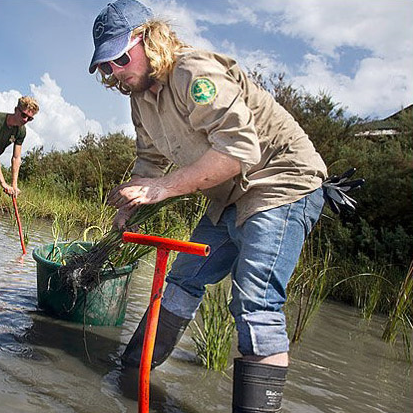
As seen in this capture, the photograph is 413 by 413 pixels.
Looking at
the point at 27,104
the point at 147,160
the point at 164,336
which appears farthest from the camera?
the point at 27,104

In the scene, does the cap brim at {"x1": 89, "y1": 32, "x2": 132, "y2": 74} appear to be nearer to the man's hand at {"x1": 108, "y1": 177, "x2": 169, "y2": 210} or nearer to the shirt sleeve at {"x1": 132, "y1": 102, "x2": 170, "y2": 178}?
the man's hand at {"x1": 108, "y1": 177, "x2": 169, "y2": 210}

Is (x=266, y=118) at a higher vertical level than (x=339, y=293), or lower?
higher

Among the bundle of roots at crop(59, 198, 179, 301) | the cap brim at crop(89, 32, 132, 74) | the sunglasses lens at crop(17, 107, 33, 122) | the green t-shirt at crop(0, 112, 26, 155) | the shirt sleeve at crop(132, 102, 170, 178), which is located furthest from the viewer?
the green t-shirt at crop(0, 112, 26, 155)

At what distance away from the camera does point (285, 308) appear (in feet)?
12.6

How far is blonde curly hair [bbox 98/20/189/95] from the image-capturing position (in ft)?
6.33

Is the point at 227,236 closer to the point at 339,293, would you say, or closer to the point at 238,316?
the point at 238,316

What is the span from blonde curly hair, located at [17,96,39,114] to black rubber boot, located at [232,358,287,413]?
436 centimetres

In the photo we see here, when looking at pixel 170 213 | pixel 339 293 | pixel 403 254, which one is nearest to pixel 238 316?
pixel 170 213

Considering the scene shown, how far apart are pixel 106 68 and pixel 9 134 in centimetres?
427

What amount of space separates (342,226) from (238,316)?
5.59 metres

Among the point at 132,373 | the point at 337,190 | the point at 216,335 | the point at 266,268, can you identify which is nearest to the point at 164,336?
the point at 132,373

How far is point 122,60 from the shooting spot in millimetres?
1958

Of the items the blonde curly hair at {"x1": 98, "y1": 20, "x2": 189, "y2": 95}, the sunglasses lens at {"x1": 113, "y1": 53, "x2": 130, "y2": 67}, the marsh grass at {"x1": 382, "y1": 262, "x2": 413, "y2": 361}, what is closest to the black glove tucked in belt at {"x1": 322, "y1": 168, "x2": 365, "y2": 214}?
the blonde curly hair at {"x1": 98, "y1": 20, "x2": 189, "y2": 95}

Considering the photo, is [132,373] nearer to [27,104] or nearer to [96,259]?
[96,259]
